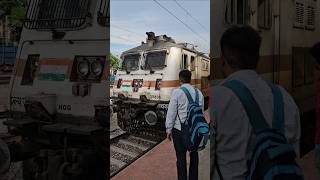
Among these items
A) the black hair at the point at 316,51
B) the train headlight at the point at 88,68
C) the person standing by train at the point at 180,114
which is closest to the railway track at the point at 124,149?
the person standing by train at the point at 180,114

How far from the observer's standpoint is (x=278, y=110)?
1340 millimetres

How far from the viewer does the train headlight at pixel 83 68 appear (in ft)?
5.50

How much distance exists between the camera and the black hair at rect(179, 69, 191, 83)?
5.88ft

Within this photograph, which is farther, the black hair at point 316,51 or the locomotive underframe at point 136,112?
the black hair at point 316,51

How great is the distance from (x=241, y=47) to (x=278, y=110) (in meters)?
0.25

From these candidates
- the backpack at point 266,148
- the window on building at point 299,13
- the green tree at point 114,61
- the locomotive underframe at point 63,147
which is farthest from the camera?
the window on building at point 299,13

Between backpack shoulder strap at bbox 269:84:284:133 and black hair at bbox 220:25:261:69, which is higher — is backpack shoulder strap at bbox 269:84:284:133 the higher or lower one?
the lower one

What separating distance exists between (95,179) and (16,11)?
2.82ft

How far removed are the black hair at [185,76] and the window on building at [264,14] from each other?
0.40 meters

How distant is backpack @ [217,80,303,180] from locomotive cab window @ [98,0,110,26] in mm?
611

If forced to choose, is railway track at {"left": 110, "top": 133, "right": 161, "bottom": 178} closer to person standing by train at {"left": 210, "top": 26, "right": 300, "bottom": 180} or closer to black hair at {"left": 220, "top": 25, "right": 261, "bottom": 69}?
person standing by train at {"left": 210, "top": 26, "right": 300, "bottom": 180}

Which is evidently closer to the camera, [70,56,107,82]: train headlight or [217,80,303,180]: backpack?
[217,80,303,180]: backpack

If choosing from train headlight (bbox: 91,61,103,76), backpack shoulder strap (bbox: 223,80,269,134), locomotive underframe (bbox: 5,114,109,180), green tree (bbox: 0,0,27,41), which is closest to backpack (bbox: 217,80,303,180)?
backpack shoulder strap (bbox: 223,80,269,134)

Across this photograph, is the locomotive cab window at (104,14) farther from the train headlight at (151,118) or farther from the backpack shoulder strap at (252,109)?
the backpack shoulder strap at (252,109)
